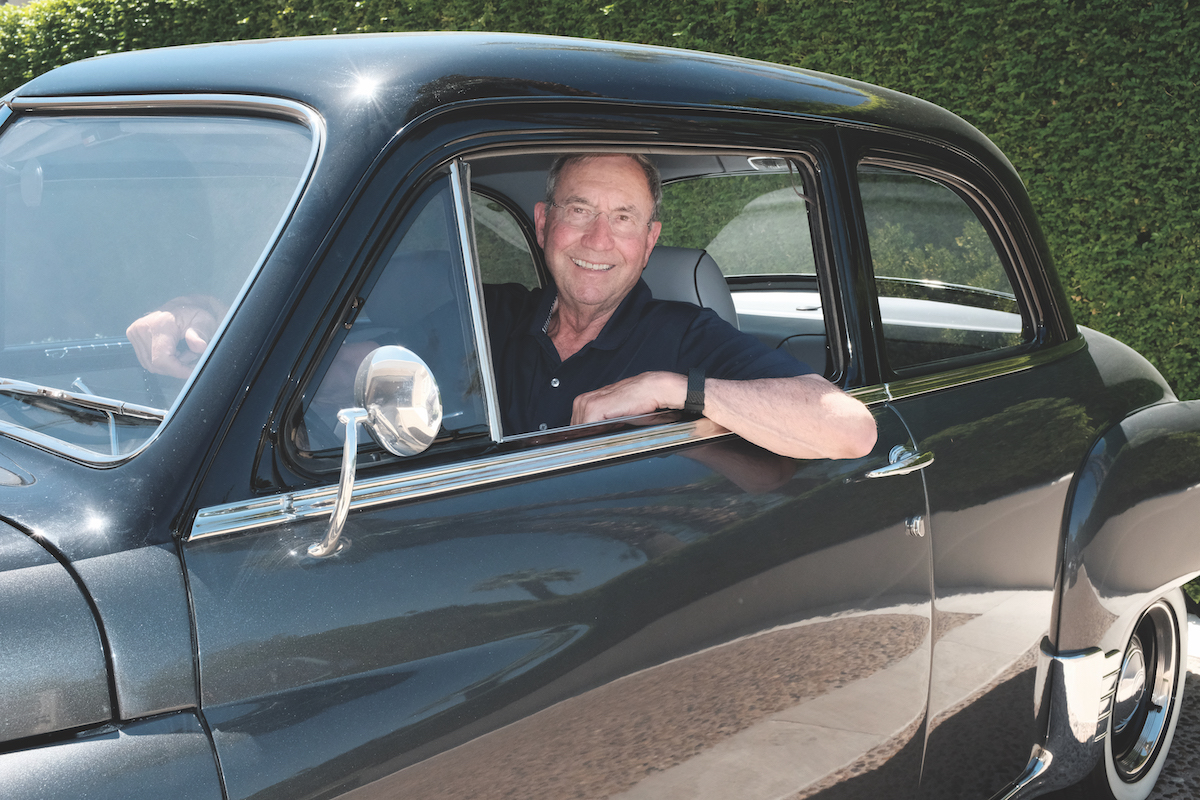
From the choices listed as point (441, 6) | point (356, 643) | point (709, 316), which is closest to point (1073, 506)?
point (709, 316)

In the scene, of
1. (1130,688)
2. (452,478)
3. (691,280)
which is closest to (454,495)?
(452,478)

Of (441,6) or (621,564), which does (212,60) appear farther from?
(441,6)

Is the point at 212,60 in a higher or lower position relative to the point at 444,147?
higher

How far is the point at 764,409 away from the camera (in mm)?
1902

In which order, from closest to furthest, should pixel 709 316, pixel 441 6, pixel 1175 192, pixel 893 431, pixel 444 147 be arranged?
pixel 444 147 < pixel 893 431 < pixel 709 316 < pixel 1175 192 < pixel 441 6

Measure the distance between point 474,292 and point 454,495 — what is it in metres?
0.33

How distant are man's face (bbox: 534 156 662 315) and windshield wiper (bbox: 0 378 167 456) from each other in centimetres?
115

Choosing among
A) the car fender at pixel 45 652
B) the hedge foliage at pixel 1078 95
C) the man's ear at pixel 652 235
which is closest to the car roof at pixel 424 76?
the man's ear at pixel 652 235

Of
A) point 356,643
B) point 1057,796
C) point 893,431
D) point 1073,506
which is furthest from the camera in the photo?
point 1057,796

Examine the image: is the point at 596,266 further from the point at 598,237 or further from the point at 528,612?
the point at 528,612

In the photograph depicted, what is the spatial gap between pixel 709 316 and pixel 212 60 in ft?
3.76

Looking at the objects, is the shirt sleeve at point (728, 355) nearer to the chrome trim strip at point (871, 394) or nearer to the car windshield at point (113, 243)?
the chrome trim strip at point (871, 394)

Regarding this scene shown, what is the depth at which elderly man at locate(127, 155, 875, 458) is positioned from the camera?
190cm

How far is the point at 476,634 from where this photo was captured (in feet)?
4.53
